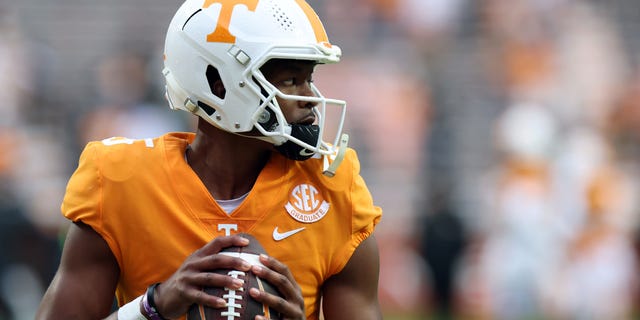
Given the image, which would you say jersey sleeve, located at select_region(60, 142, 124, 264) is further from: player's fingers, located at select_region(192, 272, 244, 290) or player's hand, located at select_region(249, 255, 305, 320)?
player's hand, located at select_region(249, 255, 305, 320)

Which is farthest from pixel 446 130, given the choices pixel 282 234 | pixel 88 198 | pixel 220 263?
pixel 220 263

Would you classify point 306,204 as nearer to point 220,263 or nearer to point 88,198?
point 220,263

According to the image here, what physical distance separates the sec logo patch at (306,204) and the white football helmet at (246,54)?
0.12 meters

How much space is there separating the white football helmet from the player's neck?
9 centimetres

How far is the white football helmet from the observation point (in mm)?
2938

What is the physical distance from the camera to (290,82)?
118 inches

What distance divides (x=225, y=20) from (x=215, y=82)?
0.18 metres

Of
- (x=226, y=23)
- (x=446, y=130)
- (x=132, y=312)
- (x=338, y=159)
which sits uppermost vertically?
(x=226, y=23)

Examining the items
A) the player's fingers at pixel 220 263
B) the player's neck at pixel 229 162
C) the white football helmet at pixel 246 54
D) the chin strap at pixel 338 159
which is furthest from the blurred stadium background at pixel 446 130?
the player's fingers at pixel 220 263

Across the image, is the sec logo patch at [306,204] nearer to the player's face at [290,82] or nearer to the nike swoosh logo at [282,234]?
the nike swoosh logo at [282,234]

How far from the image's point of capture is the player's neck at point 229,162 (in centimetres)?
311

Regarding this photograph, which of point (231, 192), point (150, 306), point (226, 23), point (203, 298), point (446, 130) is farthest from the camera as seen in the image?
point (446, 130)

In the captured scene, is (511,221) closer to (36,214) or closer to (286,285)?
(36,214)

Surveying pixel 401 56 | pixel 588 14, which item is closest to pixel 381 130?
pixel 401 56
